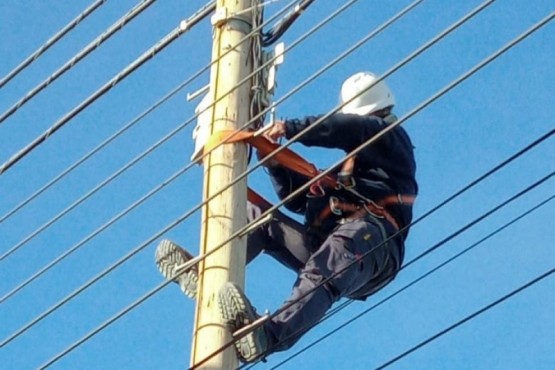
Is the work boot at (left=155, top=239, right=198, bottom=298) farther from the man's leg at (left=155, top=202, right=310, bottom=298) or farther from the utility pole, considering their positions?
the man's leg at (left=155, top=202, right=310, bottom=298)

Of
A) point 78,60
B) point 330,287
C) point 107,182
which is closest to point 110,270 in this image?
point 107,182

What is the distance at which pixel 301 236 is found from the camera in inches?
341

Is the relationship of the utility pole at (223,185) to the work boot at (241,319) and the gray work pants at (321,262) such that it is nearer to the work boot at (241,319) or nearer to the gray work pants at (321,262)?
the work boot at (241,319)

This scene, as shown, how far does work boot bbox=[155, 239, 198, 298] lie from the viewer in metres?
7.91

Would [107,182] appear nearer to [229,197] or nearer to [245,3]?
[229,197]

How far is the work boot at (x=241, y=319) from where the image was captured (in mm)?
7270

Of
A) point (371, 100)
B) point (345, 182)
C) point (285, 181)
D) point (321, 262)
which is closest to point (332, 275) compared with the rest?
point (321, 262)

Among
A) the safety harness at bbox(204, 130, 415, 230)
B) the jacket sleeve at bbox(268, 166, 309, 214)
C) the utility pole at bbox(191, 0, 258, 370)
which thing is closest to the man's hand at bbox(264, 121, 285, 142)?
the utility pole at bbox(191, 0, 258, 370)

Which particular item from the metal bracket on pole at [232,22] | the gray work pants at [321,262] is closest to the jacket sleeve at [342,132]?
the gray work pants at [321,262]

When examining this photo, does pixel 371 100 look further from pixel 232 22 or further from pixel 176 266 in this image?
pixel 176 266

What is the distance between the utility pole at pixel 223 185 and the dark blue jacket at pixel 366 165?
17.8 inches

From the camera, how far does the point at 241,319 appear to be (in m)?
7.38

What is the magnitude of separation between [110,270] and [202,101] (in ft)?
5.07

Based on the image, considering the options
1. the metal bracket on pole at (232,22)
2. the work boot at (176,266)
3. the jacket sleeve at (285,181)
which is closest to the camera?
the work boot at (176,266)
